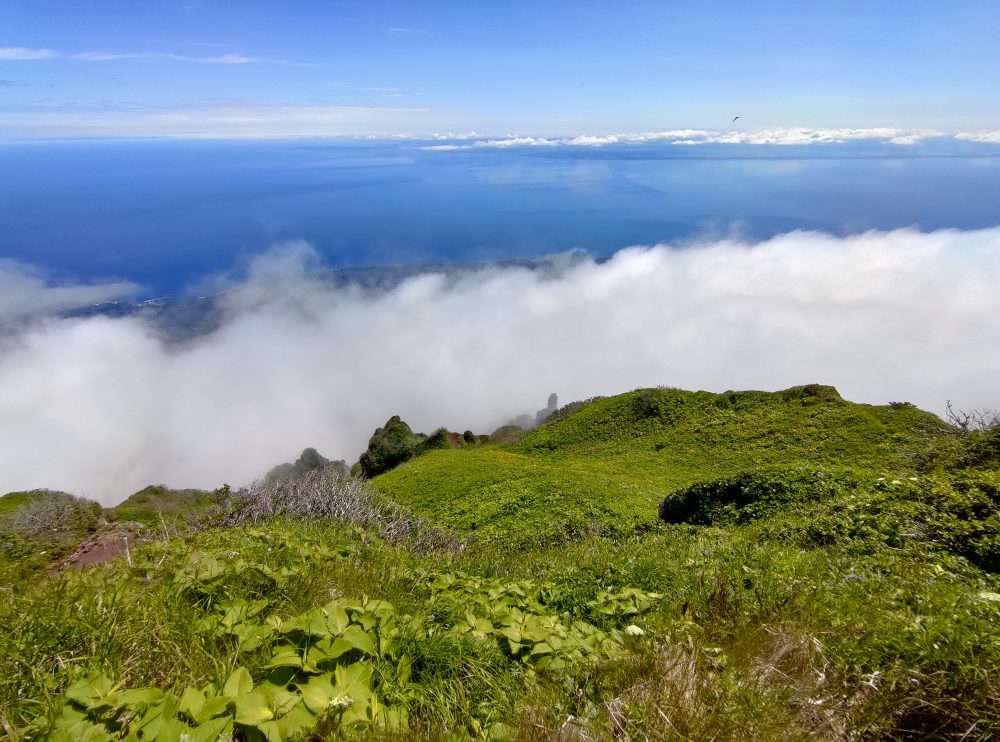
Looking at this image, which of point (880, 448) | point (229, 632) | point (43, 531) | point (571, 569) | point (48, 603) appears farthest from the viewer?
point (880, 448)

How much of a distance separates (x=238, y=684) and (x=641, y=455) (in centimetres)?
3556

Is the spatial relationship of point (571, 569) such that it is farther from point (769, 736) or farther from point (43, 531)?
point (43, 531)

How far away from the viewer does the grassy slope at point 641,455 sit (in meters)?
19.8

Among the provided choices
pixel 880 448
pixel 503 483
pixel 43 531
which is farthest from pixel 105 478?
pixel 880 448

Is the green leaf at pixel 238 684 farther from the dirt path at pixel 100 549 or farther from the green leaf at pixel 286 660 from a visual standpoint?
the dirt path at pixel 100 549

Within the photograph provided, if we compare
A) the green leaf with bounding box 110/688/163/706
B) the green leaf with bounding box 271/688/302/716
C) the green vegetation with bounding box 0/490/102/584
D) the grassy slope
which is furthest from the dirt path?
the grassy slope

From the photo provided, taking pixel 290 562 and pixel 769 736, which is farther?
pixel 290 562

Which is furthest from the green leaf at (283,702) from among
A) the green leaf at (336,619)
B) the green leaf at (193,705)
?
the green leaf at (336,619)

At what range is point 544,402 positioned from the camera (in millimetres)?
183500

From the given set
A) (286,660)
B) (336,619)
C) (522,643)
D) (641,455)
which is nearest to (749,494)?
(522,643)

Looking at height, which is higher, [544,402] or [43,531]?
[43,531]

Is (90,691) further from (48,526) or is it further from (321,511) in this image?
(48,526)

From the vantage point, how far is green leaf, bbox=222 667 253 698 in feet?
8.83

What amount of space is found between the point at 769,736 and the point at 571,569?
4562mm
